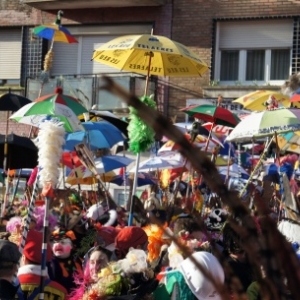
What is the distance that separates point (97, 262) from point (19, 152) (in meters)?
4.01

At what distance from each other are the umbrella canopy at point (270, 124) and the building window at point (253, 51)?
12.1 metres

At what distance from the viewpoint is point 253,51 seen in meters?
21.2

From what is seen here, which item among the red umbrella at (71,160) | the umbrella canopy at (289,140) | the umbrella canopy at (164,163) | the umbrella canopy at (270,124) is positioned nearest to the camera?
the umbrella canopy at (270,124)

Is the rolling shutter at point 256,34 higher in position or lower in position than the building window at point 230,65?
higher

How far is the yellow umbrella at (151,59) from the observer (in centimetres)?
875

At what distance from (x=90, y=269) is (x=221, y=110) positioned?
16.5 feet

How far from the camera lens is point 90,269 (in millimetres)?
5504

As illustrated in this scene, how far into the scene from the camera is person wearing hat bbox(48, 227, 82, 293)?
620 centimetres

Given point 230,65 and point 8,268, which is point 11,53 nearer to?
point 230,65

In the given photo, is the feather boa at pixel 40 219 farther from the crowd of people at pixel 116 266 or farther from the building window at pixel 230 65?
the building window at pixel 230 65

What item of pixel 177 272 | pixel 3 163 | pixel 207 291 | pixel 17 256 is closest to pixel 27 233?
pixel 17 256

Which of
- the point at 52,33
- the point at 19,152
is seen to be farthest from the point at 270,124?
the point at 52,33

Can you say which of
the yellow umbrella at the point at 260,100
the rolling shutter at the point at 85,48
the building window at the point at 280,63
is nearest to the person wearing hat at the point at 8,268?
the yellow umbrella at the point at 260,100

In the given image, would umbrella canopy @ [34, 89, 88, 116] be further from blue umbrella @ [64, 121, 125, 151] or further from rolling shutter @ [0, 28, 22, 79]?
rolling shutter @ [0, 28, 22, 79]
